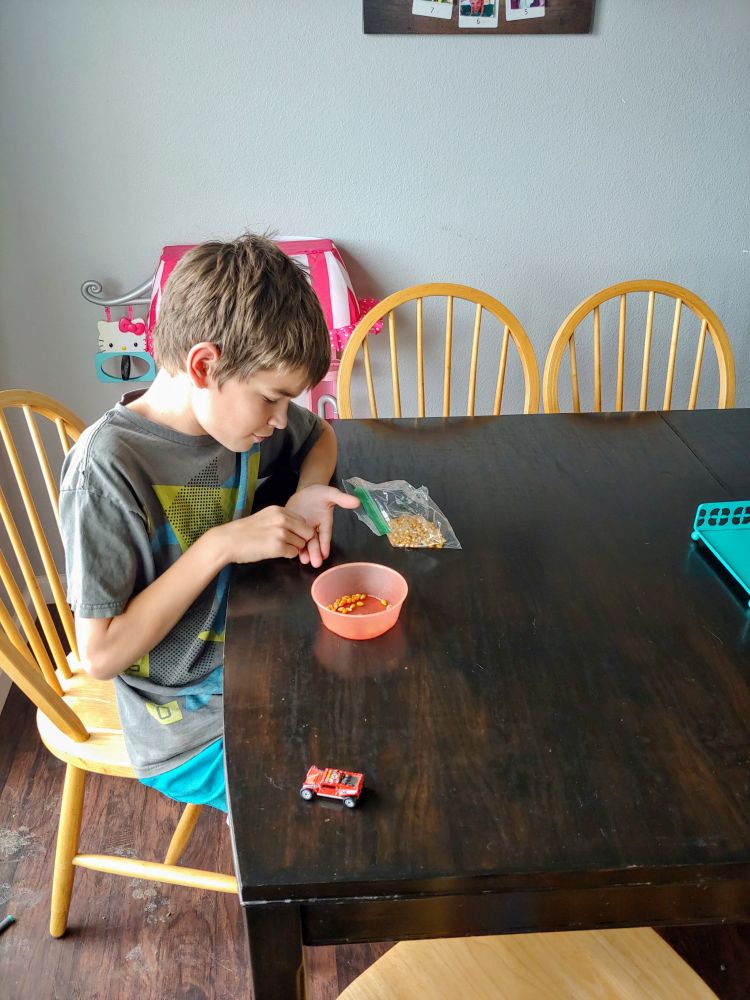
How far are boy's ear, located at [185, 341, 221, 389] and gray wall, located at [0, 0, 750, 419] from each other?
1211 mm

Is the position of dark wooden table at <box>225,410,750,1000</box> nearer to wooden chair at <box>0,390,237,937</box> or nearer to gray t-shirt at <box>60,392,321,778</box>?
gray t-shirt at <box>60,392,321,778</box>

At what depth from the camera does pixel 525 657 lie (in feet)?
2.92

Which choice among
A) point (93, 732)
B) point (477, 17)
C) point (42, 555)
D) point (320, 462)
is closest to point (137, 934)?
point (93, 732)

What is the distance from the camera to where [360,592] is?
1001 millimetres

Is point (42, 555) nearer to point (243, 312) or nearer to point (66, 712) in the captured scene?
point (66, 712)

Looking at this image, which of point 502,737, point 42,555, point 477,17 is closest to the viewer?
point 502,737

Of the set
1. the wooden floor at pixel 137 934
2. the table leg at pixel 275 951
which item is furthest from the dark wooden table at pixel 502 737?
the wooden floor at pixel 137 934

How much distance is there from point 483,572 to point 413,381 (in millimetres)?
1293

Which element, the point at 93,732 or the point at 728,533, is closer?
the point at 728,533

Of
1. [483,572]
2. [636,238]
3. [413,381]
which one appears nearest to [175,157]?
[413,381]

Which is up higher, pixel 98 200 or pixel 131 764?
pixel 98 200

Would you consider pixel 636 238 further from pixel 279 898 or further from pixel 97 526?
pixel 279 898

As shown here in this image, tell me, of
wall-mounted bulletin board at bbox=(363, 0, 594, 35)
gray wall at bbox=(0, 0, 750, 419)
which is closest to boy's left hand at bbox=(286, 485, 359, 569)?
gray wall at bbox=(0, 0, 750, 419)

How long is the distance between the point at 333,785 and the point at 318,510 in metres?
0.47
